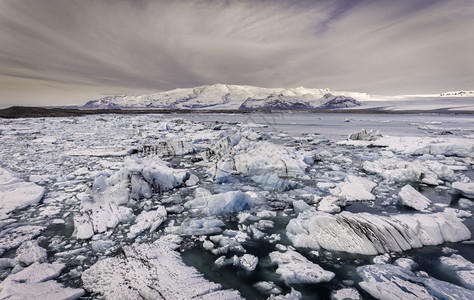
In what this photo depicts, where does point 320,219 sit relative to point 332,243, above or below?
above

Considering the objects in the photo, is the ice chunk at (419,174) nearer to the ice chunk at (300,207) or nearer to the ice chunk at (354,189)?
the ice chunk at (354,189)

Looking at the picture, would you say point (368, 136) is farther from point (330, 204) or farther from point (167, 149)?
point (167, 149)

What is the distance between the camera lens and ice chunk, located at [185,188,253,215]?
4.23 m

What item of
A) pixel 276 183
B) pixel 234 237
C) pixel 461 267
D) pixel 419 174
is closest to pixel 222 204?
pixel 234 237

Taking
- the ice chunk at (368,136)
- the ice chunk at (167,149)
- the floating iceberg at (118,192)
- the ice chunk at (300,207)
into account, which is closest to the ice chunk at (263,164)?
the floating iceberg at (118,192)

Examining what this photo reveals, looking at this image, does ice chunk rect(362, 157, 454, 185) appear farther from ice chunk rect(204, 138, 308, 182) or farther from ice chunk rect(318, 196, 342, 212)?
ice chunk rect(318, 196, 342, 212)

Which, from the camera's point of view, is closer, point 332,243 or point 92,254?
point 92,254

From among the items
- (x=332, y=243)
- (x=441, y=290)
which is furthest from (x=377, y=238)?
(x=441, y=290)

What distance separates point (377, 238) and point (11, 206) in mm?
5988

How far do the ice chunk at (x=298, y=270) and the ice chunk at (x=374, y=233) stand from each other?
0.39 metres

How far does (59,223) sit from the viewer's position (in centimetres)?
365

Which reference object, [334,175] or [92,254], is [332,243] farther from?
[334,175]

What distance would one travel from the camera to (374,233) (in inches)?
122

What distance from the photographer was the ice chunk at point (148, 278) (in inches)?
87.9
